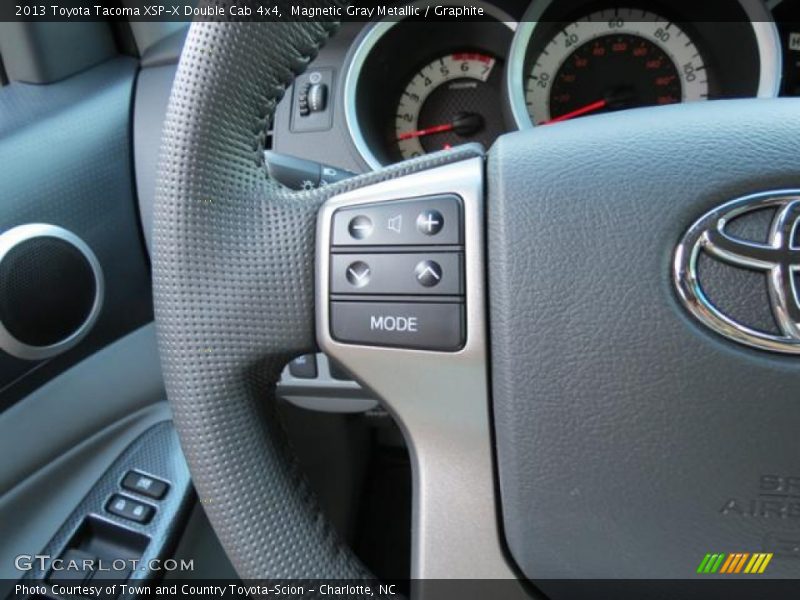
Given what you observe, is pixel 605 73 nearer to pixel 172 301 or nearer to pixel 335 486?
pixel 335 486

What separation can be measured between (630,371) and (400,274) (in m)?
0.18

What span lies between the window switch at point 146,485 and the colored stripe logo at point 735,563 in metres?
0.73

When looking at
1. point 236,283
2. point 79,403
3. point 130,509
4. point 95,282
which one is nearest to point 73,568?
point 130,509

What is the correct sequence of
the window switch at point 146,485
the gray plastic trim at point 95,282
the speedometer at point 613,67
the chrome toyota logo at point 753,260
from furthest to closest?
1. the speedometer at point 613,67
2. the window switch at point 146,485
3. the gray plastic trim at point 95,282
4. the chrome toyota logo at point 753,260

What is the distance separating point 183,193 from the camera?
0.61 meters

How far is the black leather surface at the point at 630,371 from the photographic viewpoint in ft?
1.86

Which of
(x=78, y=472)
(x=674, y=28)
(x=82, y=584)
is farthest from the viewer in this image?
(x=674, y=28)

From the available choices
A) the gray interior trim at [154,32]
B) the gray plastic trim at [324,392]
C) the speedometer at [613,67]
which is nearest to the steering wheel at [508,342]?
the gray plastic trim at [324,392]

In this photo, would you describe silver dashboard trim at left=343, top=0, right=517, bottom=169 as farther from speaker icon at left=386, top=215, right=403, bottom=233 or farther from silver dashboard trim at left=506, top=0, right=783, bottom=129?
speaker icon at left=386, top=215, right=403, bottom=233

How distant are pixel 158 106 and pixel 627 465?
2.94 feet

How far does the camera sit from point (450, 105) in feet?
4.29

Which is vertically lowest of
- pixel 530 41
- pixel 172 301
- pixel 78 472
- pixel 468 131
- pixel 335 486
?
pixel 335 486

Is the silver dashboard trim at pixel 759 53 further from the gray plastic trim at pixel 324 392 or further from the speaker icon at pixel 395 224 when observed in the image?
the speaker icon at pixel 395 224

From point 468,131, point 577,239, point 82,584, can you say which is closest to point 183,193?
point 577,239
